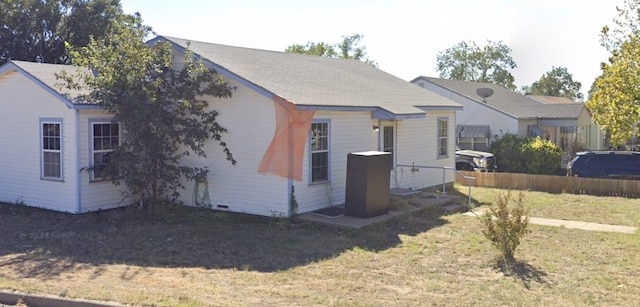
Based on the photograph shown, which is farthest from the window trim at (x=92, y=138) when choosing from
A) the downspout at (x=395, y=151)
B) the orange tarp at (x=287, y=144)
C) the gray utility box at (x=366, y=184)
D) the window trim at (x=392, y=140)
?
the downspout at (x=395, y=151)

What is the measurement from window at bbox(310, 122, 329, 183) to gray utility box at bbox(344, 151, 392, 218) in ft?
3.22

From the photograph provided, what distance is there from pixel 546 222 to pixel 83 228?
10.2m

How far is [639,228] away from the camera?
42.5ft

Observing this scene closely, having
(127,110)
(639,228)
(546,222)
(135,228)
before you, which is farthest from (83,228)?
(639,228)

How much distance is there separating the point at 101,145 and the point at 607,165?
1637 cm

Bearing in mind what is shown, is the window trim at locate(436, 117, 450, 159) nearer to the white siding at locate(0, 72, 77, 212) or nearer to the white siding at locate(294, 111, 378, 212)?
the white siding at locate(294, 111, 378, 212)

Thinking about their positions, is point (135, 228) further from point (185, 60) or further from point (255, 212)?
point (185, 60)

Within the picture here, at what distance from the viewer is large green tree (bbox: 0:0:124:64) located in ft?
98.7

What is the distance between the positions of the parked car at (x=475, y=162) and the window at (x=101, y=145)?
1420cm

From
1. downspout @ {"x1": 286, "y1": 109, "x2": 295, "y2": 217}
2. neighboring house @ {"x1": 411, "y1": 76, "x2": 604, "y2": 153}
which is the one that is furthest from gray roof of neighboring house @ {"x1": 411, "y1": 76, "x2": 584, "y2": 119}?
downspout @ {"x1": 286, "y1": 109, "x2": 295, "y2": 217}

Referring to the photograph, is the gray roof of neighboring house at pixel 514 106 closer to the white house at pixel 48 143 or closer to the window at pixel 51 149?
the white house at pixel 48 143

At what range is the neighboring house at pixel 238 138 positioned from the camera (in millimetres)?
13242

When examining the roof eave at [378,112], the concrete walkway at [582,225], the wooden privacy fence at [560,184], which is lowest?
the concrete walkway at [582,225]

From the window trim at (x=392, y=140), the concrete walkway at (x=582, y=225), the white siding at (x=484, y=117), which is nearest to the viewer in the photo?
the concrete walkway at (x=582, y=225)
